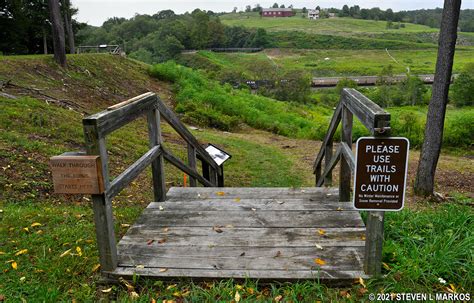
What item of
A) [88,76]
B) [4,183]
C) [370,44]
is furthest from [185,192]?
[370,44]

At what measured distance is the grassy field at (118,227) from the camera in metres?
2.64

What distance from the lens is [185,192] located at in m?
4.69

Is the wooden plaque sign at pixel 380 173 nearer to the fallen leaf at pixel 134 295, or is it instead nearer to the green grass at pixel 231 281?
the green grass at pixel 231 281

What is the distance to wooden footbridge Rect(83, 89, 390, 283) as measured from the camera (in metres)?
2.72

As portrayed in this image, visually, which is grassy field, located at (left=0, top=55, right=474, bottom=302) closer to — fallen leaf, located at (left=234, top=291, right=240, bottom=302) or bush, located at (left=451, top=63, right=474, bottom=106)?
fallen leaf, located at (left=234, top=291, right=240, bottom=302)

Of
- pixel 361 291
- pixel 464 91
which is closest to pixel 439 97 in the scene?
pixel 361 291

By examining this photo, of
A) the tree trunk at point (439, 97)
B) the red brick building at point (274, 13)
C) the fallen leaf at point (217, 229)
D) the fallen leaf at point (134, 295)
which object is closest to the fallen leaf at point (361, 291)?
the fallen leaf at point (217, 229)

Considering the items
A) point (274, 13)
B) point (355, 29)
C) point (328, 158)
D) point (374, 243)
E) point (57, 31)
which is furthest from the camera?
point (274, 13)

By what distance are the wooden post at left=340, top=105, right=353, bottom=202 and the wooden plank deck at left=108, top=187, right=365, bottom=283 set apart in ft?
0.41

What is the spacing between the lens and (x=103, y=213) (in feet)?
8.97

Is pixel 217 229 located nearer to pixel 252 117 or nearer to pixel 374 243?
pixel 374 243

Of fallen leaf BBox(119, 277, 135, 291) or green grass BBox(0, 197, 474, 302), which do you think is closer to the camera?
green grass BBox(0, 197, 474, 302)

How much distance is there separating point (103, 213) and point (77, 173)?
0.35 meters

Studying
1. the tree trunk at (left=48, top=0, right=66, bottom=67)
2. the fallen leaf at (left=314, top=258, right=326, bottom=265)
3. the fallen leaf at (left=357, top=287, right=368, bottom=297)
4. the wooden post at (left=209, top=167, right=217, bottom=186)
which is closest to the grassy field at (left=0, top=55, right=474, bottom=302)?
the fallen leaf at (left=357, top=287, right=368, bottom=297)
